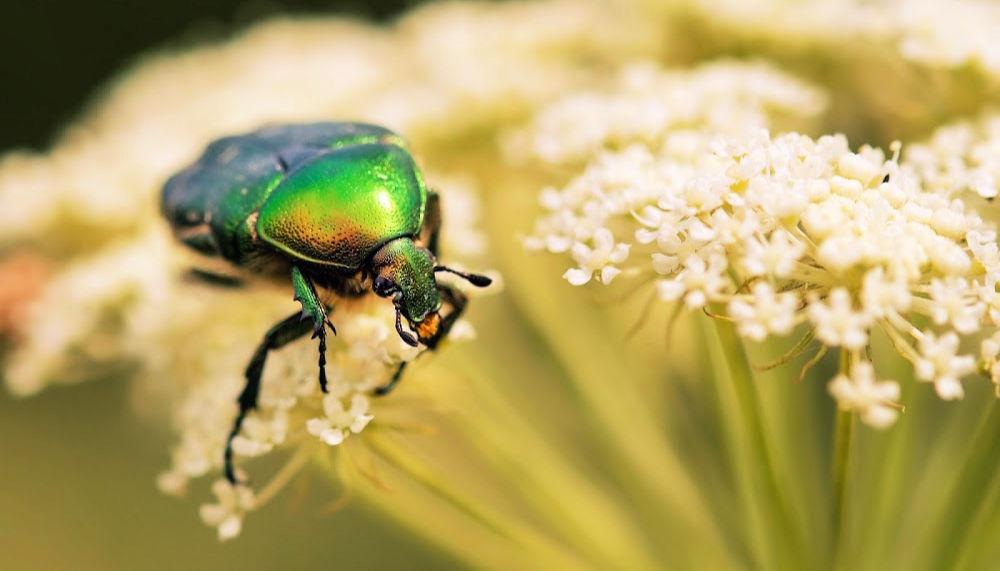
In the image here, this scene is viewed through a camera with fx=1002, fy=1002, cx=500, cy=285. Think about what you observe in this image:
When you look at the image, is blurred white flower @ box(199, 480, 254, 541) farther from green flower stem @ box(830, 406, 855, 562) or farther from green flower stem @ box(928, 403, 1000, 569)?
green flower stem @ box(928, 403, 1000, 569)

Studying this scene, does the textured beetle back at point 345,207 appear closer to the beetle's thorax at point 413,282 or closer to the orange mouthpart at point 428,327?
the beetle's thorax at point 413,282

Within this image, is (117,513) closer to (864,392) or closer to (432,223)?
(432,223)

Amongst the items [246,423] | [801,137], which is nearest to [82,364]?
[246,423]

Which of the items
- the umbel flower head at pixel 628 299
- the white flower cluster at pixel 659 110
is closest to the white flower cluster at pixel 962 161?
the umbel flower head at pixel 628 299

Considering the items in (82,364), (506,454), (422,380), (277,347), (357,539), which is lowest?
(357,539)

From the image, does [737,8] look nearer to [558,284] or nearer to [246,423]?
[558,284]

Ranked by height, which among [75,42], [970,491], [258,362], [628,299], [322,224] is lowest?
[75,42]

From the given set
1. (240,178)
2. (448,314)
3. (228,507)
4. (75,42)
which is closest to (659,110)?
(448,314)
